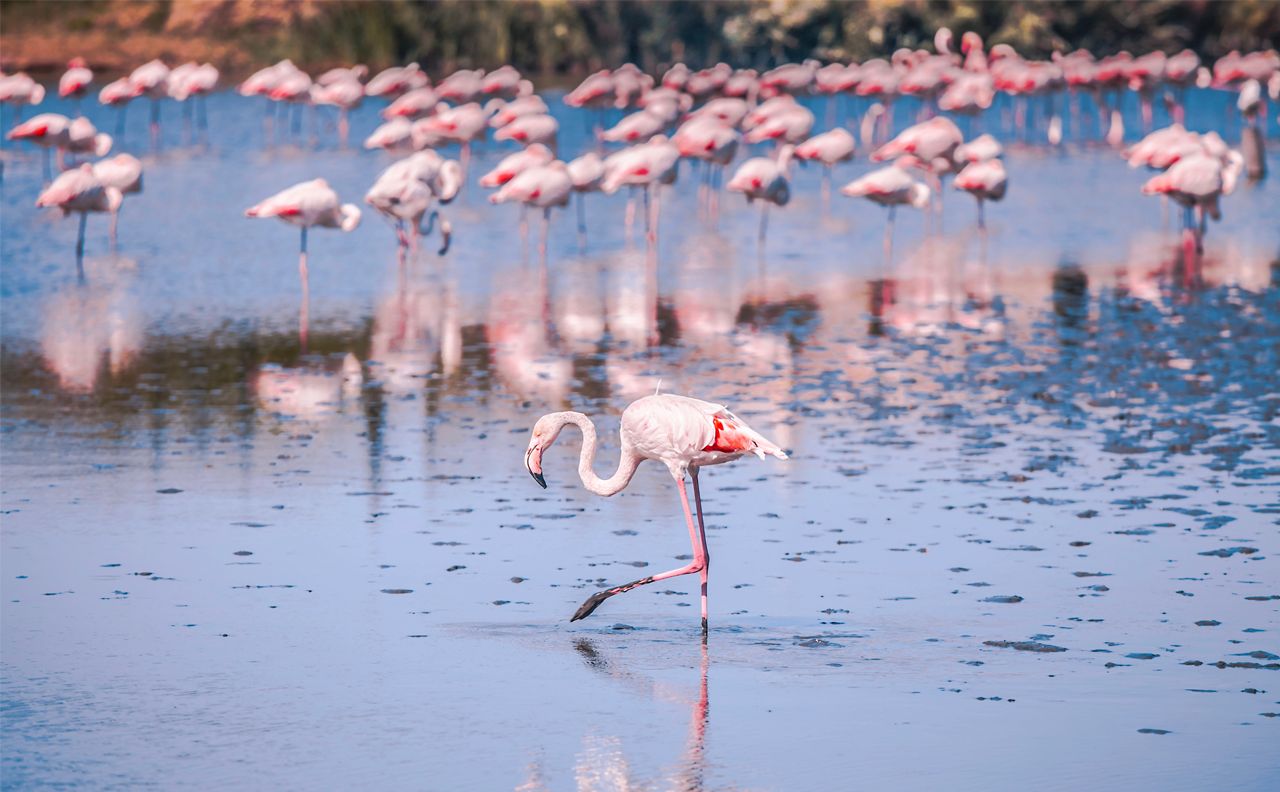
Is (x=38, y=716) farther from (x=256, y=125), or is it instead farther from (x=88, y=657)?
(x=256, y=125)

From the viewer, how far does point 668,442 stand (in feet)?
24.8

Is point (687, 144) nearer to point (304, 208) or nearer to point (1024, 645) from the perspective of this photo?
point (304, 208)

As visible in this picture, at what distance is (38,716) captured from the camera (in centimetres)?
640

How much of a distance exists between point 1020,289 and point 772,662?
1045 cm

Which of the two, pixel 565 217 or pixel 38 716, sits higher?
pixel 565 217

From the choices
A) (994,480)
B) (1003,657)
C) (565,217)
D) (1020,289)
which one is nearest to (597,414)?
(994,480)

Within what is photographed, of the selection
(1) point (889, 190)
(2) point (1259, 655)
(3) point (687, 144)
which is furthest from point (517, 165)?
(2) point (1259, 655)

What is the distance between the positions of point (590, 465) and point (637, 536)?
143 centimetres

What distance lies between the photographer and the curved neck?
7.52 meters

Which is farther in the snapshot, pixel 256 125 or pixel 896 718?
pixel 256 125

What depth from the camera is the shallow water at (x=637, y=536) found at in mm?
6203

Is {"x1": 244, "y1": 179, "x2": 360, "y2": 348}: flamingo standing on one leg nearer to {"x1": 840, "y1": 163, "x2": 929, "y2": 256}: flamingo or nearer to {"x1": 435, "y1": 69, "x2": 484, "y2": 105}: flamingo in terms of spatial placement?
{"x1": 840, "y1": 163, "x2": 929, "y2": 256}: flamingo

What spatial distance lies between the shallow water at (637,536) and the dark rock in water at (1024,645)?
0.01m

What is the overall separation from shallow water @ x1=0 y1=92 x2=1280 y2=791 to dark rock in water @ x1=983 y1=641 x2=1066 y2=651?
15mm
